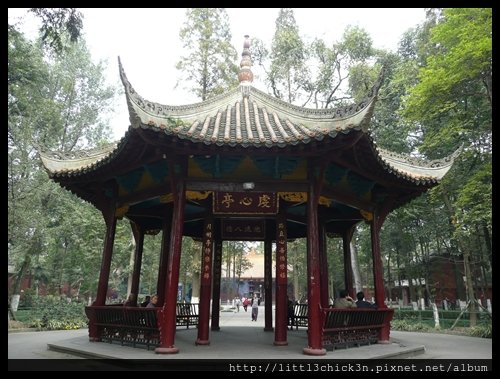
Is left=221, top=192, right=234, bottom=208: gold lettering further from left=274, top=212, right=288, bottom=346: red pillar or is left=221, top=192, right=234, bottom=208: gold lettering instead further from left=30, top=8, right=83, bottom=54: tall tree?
left=30, top=8, right=83, bottom=54: tall tree

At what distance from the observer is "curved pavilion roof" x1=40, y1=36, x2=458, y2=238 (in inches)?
320

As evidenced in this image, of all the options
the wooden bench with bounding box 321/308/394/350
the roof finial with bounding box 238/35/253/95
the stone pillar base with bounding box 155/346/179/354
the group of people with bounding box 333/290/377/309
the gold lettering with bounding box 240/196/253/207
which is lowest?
the stone pillar base with bounding box 155/346/179/354

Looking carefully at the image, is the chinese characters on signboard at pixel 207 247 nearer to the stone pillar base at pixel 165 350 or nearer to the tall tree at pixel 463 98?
the stone pillar base at pixel 165 350

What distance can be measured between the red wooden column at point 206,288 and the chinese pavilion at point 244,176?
0.08ft

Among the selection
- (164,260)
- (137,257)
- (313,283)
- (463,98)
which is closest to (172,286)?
(313,283)

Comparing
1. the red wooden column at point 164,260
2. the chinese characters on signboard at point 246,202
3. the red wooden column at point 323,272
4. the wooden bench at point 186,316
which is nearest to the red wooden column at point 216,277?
the wooden bench at point 186,316

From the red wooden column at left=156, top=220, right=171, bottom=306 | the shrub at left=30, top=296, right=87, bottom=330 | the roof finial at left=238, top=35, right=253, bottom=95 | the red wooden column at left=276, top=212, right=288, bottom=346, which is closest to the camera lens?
the red wooden column at left=276, top=212, right=288, bottom=346

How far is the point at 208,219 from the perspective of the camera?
1047cm

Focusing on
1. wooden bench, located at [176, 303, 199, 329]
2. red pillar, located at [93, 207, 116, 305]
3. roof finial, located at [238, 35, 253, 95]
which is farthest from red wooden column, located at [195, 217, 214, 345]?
roof finial, located at [238, 35, 253, 95]

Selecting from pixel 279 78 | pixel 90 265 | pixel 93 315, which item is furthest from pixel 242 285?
pixel 93 315

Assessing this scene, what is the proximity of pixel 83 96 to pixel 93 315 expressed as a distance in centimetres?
1657

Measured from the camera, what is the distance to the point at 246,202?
9922mm

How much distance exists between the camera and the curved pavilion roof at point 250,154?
812 centimetres

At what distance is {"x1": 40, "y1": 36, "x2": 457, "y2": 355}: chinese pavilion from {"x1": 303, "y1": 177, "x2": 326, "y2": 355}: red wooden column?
0.9 inches
